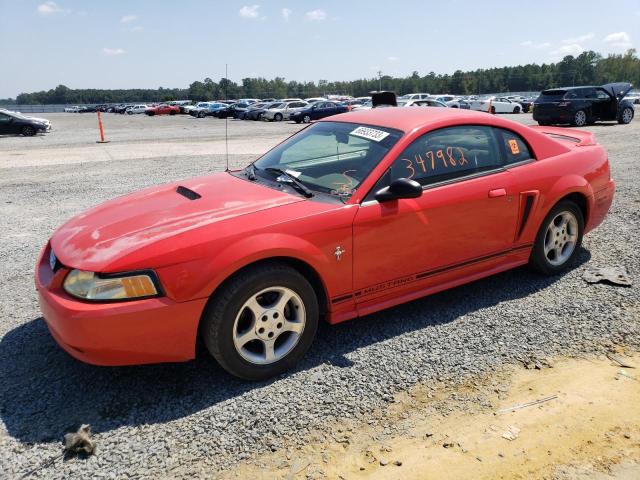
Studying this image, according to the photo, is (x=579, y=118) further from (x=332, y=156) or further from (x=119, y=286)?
(x=119, y=286)

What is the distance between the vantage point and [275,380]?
2986 mm

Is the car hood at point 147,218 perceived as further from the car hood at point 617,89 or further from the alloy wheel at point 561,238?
the car hood at point 617,89

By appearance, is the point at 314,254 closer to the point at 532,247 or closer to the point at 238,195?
the point at 238,195

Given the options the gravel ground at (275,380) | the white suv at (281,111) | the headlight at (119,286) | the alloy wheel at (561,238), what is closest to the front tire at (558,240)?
the alloy wheel at (561,238)

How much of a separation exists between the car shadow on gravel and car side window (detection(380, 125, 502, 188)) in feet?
3.50

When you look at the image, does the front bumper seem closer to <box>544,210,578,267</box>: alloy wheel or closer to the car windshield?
the car windshield

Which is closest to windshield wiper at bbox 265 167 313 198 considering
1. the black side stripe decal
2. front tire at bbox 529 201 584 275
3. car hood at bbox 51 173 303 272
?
car hood at bbox 51 173 303 272

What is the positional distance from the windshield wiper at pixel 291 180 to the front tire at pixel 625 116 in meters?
20.7

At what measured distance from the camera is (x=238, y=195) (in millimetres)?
3322

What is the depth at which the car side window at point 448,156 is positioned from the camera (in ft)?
11.2

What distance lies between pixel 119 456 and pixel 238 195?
1.69 m

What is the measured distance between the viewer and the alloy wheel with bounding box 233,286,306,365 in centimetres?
287

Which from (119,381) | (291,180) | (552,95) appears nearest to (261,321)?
(119,381)

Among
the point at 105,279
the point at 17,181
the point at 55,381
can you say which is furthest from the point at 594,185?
the point at 17,181
